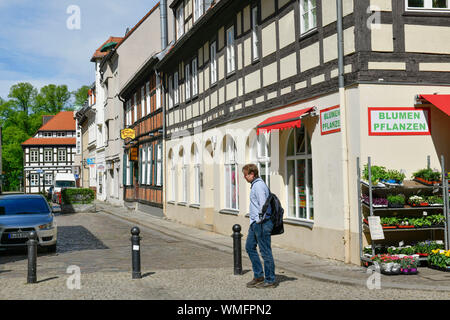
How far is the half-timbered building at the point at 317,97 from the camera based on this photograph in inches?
444

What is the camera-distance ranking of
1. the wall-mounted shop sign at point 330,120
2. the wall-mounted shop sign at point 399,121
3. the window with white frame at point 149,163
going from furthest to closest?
the window with white frame at point 149,163 → the wall-mounted shop sign at point 330,120 → the wall-mounted shop sign at point 399,121

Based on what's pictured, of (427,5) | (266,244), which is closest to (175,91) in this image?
(427,5)

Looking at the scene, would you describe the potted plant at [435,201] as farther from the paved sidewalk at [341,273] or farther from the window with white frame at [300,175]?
the window with white frame at [300,175]

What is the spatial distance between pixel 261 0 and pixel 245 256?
263 inches

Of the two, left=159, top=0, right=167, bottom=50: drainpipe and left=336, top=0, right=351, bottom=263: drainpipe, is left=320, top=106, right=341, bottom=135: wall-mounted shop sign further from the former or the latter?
left=159, top=0, right=167, bottom=50: drainpipe

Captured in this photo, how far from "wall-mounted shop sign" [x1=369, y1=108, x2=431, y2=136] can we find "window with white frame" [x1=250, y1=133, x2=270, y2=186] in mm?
4990

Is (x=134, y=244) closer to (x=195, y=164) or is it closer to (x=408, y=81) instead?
(x=408, y=81)

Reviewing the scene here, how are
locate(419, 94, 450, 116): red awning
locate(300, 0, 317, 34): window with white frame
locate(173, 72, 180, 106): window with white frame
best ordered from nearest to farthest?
locate(419, 94, 450, 116): red awning < locate(300, 0, 317, 34): window with white frame < locate(173, 72, 180, 106): window with white frame

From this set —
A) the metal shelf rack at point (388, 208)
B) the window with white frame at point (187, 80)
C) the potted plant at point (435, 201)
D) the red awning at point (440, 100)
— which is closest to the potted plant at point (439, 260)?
the metal shelf rack at point (388, 208)

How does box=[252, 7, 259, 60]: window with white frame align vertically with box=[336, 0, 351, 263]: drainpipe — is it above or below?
above

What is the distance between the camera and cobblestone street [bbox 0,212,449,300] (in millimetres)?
8766

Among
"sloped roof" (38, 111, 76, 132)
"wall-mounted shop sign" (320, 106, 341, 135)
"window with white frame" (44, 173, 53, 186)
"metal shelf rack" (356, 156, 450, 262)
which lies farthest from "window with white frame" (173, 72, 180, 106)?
"window with white frame" (44, 173, 53, 186)

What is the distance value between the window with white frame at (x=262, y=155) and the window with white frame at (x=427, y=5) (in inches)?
218
